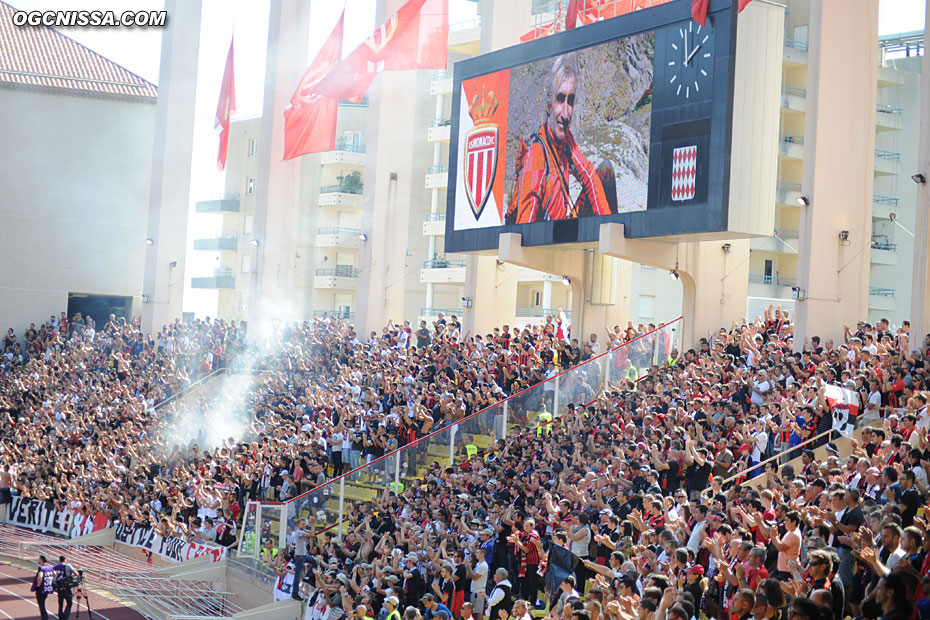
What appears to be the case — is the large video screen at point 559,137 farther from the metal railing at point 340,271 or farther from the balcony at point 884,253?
the metal railing at point 340,271

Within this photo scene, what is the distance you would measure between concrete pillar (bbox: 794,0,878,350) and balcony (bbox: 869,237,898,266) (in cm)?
3391

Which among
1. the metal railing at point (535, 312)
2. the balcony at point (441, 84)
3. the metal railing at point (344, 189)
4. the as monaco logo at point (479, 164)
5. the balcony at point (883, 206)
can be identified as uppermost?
the balcony at point (441, 84)

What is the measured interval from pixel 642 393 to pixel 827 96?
23.4 ft

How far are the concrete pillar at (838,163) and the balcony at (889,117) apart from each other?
112 feet

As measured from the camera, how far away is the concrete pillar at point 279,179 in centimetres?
4291

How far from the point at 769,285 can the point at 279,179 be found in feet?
80.2

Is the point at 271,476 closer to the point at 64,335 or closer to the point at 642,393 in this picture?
the point at 642,393

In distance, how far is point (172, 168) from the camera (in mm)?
47875

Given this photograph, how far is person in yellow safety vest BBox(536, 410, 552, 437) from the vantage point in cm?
2320

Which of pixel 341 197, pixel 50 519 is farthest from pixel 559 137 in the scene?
pixel 341 197

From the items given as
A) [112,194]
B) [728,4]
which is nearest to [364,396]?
[728,4]

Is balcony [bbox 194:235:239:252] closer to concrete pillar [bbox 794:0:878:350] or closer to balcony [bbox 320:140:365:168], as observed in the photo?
balcony [bbox 320:140:365:168]

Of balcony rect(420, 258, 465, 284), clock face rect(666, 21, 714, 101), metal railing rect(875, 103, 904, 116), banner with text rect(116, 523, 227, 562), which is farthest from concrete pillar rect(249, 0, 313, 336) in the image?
metal railing rect(875, 103, 904, 116)

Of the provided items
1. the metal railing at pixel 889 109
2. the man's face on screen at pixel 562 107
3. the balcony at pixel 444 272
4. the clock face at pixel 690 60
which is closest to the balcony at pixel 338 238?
the balcony at pixel 444 272
